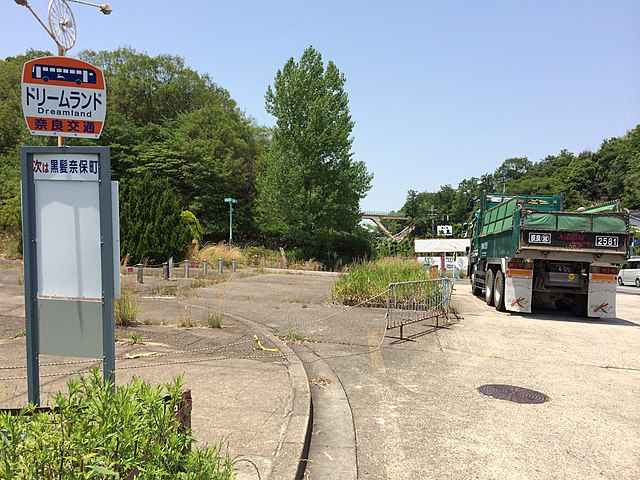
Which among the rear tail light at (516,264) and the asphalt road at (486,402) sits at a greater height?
the rear tail light at (516,264)

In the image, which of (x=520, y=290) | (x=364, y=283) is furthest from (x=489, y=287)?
(x=364, y=283)

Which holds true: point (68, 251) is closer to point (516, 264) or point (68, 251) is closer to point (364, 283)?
point (364, 283)

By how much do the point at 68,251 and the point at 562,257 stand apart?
37.6ft

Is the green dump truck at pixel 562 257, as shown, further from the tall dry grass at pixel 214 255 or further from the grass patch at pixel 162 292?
the tall dry grass at pixel 214 255

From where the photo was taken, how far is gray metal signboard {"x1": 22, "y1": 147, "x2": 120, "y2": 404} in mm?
3281

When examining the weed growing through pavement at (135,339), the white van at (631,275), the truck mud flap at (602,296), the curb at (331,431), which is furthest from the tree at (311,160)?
the curb at (331,431)

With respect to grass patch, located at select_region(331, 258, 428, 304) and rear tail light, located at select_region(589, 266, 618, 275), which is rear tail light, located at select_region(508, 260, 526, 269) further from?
grass patch, located at select_region(331, 258, 428, 304)

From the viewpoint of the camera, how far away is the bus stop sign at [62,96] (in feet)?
11.0

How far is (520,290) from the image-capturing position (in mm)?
12102

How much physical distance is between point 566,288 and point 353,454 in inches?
406

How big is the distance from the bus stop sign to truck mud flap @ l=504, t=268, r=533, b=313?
11.1 m

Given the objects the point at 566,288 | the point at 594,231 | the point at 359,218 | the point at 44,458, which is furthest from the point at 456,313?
the point at 359,218

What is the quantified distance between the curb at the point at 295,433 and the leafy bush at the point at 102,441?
39.4 inches

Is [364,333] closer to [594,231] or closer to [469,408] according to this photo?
[469,408]
